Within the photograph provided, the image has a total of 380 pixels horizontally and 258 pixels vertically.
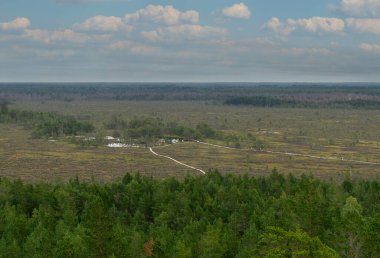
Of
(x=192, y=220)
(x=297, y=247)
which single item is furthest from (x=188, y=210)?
(x=297, y=247)

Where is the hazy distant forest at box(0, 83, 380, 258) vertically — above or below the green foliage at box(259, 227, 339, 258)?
below

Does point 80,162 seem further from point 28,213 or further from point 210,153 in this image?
point 28,213

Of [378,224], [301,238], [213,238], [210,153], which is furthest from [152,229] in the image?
[210,153]

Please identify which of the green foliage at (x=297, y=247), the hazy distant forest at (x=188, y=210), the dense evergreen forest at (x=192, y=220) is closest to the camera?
the green foliage at (x=297, y=247)

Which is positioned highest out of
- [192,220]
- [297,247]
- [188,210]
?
[297,247]

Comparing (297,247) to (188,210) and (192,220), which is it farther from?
(188,210)

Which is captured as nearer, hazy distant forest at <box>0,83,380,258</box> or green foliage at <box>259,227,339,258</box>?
green foliage at <box>259,227,339,258</box>

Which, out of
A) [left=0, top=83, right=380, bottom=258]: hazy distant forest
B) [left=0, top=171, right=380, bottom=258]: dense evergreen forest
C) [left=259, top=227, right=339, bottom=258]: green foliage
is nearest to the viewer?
[left=259, top=227, right=339, bottom=258]: green foliage

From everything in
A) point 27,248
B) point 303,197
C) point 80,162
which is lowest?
point 80,162
